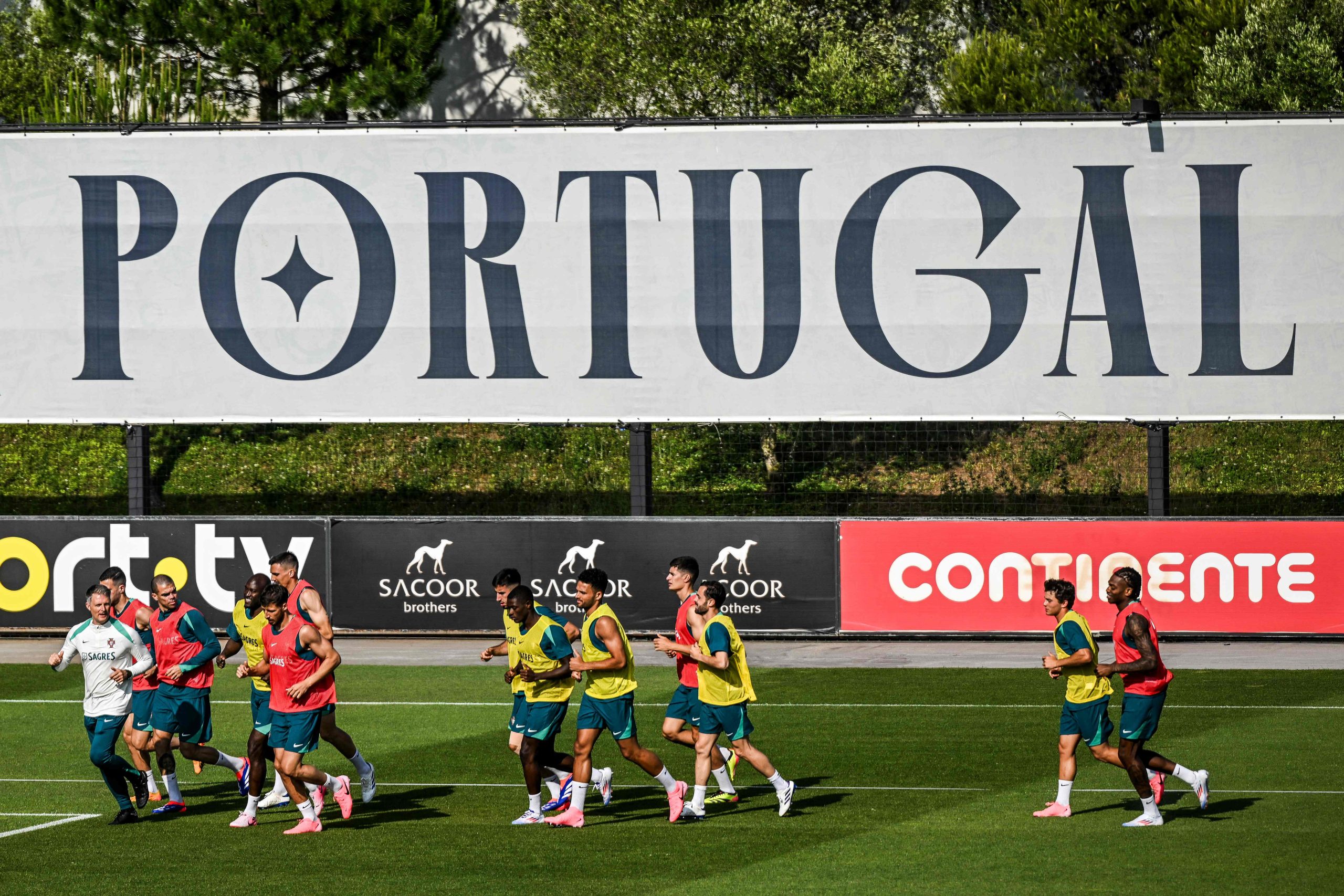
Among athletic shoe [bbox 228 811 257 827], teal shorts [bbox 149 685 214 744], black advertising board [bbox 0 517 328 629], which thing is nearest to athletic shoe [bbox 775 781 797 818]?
athletic shoe [bbox 228 811 257 827]

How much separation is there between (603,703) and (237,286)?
1516cm

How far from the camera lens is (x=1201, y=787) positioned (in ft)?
42.4

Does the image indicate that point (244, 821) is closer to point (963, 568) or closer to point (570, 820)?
point (570, 820)

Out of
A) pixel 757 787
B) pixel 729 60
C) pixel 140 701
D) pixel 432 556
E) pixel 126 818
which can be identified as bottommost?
pixel 757 787

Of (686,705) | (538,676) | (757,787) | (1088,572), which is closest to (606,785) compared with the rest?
(686,705)

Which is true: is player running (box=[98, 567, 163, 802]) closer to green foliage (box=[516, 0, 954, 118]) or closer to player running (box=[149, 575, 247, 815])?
player running (box=[149, 575, 247, 815])

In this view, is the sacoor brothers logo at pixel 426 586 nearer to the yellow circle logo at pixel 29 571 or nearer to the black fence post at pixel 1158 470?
the yellow circle logo at pixel 29 571

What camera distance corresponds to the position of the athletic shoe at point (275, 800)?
13.6 metres

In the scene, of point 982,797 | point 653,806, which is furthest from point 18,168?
point 982,797

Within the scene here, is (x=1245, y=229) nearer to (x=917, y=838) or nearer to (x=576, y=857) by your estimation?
(x=917, y=838)

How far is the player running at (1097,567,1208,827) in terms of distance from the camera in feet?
41.0

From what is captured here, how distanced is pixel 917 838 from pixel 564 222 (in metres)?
15.3

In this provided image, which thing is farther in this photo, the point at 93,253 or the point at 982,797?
the point at 93,253

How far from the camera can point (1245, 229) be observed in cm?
2491
